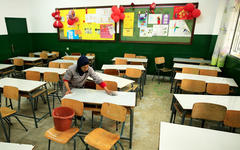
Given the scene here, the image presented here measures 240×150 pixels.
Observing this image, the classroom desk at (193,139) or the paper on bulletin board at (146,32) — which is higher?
the paper on bulletin board at (146,32)

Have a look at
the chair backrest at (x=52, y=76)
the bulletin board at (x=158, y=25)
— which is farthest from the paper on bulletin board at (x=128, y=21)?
the chair backrest at (x=52, y=76)

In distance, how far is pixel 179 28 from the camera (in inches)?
210

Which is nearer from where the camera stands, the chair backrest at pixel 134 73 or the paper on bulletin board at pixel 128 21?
the chair backrest at pixel 134 73

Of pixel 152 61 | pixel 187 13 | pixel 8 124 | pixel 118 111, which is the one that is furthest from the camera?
pixel 152 61

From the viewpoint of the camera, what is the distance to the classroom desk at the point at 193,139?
1.43 meters

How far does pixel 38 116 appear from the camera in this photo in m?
3.19

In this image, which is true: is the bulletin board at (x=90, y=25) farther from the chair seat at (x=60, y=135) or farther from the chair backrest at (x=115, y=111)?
the chair seat at (x=60, y=135)

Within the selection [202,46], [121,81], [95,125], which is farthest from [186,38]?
[95,125]

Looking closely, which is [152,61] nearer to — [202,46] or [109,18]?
[202,46]

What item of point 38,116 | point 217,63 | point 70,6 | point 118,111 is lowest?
point 38,116

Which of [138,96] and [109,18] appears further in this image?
[109,18]

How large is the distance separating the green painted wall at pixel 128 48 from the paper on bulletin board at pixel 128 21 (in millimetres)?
704

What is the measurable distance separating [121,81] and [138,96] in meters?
1.23

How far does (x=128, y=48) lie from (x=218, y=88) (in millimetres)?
3818
